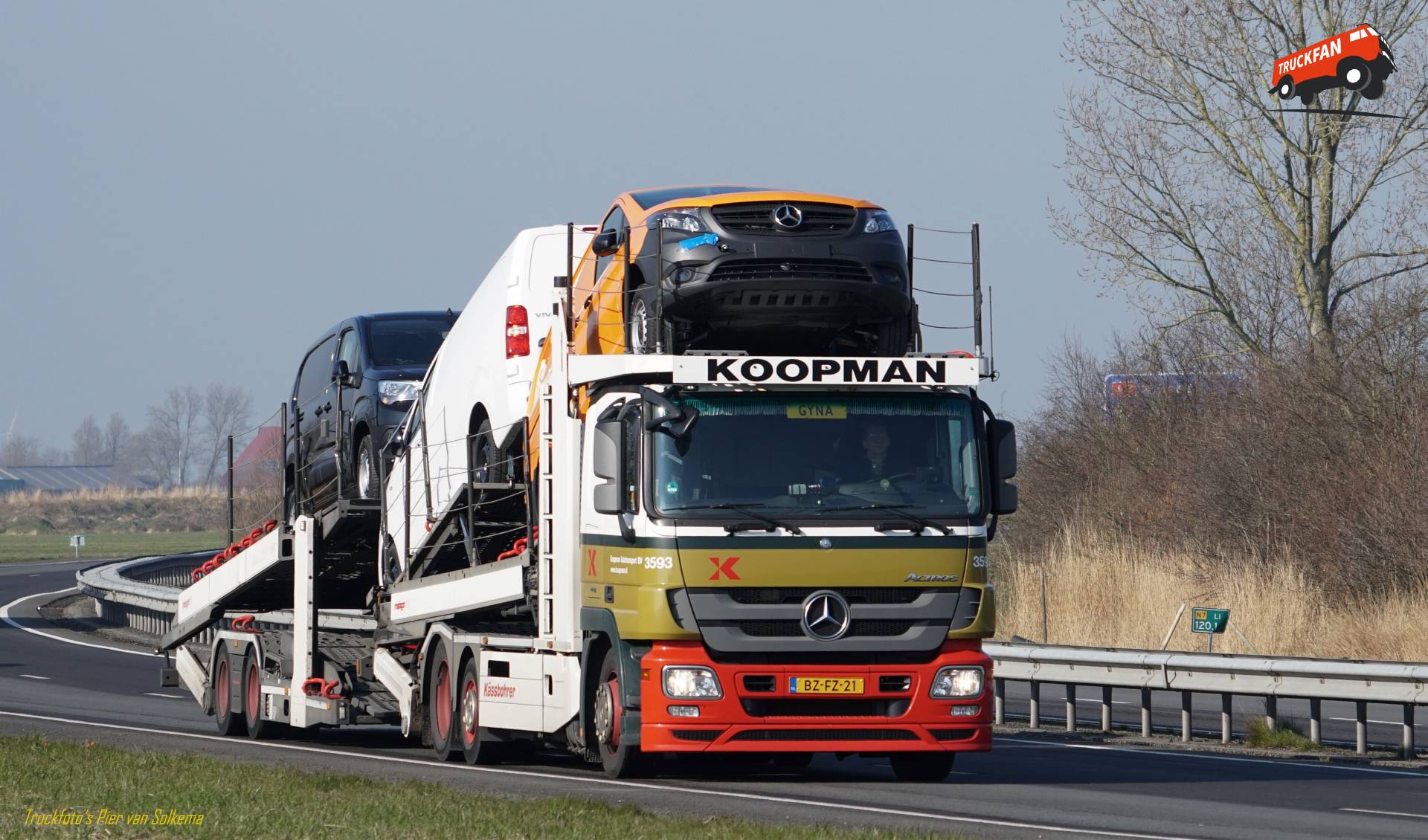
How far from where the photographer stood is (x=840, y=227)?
509 inches

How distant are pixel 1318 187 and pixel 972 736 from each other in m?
22.0

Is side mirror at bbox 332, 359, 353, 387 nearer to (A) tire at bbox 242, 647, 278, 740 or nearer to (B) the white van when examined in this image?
(B) the white van

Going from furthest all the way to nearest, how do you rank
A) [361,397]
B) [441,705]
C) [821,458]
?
[361,397], [441,705], [821,458]

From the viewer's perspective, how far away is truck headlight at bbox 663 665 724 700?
12188mm

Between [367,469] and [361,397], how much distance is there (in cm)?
67

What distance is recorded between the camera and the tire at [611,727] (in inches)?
498

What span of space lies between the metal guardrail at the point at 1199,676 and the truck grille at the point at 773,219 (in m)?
5.52

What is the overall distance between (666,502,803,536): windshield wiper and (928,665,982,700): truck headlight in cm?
131

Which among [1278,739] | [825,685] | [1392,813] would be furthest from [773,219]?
[1278,739]

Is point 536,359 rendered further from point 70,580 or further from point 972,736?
point 70,580

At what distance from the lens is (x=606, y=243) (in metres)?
13.6

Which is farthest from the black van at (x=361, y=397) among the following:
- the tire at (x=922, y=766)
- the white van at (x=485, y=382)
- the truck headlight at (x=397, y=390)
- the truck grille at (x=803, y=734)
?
the truck grille at (x=803, y=734)

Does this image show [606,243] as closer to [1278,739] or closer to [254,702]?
[254,702]

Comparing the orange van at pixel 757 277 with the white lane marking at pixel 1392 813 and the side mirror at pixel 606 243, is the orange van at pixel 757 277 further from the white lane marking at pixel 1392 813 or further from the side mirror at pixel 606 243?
the white lane marking at pixel 1392 813
